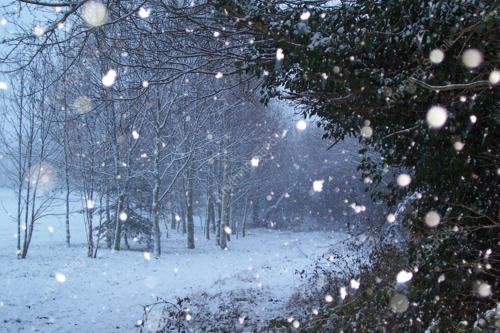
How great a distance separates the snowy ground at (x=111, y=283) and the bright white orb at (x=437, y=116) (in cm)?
559

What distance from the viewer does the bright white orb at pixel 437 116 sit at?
3159 millimetres

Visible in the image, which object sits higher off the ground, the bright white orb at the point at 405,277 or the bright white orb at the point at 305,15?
the bright white orb at the point at 305,15

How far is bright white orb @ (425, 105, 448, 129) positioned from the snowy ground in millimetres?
5587

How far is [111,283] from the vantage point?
10.1m

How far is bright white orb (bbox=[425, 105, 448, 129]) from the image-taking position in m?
3.16

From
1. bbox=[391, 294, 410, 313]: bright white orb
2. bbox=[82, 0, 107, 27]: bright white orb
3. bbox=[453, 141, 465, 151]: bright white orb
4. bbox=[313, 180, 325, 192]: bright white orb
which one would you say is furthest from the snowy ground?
bbox=[313, 180, 325, 192]: bright white orb

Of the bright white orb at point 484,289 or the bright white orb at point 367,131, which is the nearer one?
the bright white orb at point 484,289

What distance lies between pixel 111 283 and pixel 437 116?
10404 millimetres

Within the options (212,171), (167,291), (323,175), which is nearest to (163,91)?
(212,171)

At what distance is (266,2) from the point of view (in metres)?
4.46

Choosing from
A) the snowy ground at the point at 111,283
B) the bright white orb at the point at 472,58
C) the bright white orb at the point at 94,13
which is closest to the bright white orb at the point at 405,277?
the bright white orb at the point at 472,58

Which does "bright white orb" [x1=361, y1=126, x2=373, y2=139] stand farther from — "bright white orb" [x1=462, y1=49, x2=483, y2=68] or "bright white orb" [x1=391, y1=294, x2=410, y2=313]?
"bright white orb" [x1=391, y1=294, x2=410, y2=313]

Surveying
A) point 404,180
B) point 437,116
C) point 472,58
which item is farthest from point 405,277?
point 472,58

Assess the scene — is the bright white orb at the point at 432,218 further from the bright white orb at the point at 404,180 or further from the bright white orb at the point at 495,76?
the bright white orb at the point at 495,76
